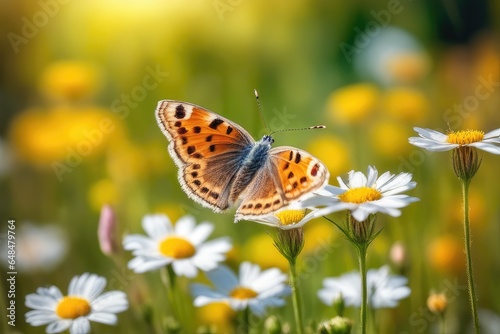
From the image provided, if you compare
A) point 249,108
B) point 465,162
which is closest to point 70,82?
point 249,108

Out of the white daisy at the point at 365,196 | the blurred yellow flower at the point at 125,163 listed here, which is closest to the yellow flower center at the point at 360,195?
the white daisy at the point at 365,196

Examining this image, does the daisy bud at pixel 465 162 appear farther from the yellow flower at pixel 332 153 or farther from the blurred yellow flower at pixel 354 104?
the blurred yellow flower at pixel 354 104

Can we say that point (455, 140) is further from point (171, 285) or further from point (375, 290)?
point (171, 285)

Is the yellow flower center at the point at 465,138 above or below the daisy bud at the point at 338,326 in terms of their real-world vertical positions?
above

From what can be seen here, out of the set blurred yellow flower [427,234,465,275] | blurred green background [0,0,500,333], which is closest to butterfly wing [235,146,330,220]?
blurred green background [0,0,500,333]

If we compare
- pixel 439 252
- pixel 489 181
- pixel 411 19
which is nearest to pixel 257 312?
pixel 439 252
